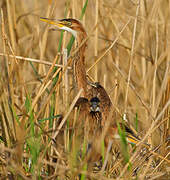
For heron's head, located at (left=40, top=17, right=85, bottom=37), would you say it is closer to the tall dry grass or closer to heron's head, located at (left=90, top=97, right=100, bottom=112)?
the tall dry grass

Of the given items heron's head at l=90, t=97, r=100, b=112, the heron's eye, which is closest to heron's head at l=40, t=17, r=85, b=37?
the heron's eye

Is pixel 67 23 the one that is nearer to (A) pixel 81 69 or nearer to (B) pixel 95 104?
(A) pixel 81 69

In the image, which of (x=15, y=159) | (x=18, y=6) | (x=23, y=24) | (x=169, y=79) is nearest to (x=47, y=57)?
(x=23, y=24)

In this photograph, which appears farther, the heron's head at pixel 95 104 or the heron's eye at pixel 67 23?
the heron's eye at pixel 67 23

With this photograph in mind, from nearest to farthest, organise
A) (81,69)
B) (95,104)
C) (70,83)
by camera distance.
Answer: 1. (95,104)
2. (81,69)
3. (70,83)

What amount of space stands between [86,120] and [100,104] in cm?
14

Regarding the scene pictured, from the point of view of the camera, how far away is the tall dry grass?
169 cm

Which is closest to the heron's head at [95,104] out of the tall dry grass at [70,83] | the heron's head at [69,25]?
the tall dry grass at [70,83]

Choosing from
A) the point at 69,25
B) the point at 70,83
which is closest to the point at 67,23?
the point at 69,25

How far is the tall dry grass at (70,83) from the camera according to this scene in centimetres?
169

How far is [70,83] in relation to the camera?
2.97m

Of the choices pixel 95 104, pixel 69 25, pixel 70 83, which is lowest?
pixel 70 83

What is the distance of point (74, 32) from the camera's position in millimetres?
2229

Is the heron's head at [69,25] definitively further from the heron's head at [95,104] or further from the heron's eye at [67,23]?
the heron's head at [95,104]
